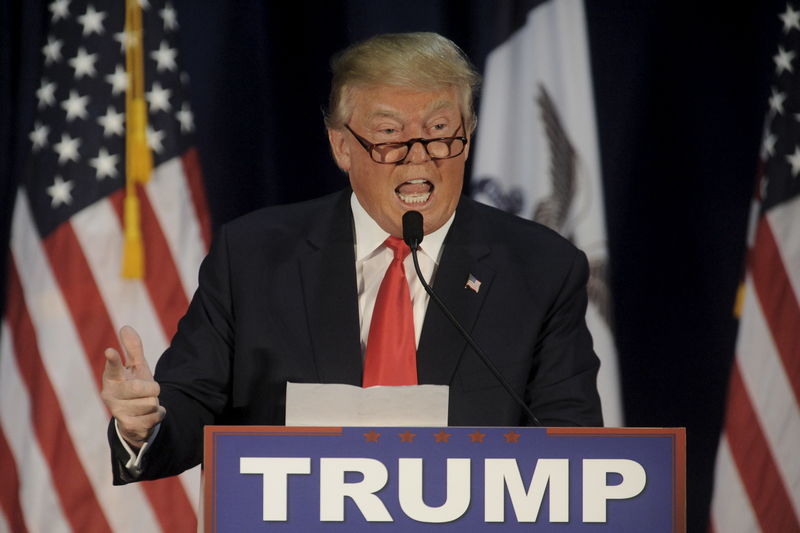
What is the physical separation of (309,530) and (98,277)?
6.32 ft

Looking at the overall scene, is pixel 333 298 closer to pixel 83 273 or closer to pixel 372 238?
pixel 372 238

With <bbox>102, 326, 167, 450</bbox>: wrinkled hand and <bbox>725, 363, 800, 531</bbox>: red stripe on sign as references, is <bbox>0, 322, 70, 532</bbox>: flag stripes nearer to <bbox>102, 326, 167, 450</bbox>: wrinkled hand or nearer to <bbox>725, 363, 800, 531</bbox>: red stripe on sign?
<bbox>102, 326, 167, 450</bbox>: wrinkled hand

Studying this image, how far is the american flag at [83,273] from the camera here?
10.3 feet

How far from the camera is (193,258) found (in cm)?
323

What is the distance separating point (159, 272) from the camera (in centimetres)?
319

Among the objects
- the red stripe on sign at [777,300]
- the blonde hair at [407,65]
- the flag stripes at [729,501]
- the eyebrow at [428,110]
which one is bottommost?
the flag stripes at [729,501]

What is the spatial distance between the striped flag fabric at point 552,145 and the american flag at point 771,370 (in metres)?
0.39

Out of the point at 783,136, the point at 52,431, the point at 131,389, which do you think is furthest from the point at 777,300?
the point at 131,389

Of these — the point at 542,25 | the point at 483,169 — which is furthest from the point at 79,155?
the point at 542,25

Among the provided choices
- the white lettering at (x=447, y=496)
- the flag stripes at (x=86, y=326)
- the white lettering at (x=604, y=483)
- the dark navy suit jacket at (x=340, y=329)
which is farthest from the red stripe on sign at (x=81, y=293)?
the white lettering at (x=604, y=483)

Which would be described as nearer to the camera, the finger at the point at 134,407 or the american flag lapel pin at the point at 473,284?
the finger at the point at 134,407

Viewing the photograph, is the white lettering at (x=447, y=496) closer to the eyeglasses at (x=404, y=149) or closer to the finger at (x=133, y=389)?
the finger at (x=133, y=389)

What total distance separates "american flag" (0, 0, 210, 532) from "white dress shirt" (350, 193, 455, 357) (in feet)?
3.93

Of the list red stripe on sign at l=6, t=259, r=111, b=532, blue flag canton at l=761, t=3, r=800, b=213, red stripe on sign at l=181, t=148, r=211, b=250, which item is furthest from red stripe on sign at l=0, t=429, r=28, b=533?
blue flag canton at l=761, t=3, r=800, b=213
